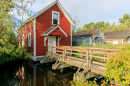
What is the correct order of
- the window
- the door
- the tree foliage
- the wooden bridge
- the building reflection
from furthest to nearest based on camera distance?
the window → the door → the tree foliage → the building reflection → the wooden bridge

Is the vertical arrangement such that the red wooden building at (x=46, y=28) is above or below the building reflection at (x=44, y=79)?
above

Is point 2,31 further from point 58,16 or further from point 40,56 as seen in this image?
point 58,16

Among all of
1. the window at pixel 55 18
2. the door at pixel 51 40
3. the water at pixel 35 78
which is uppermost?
the window at pixel 55 18

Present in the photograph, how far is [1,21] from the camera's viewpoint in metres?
9.01

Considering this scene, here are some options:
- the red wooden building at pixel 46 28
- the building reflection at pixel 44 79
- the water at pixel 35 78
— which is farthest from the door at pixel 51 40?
the building reflection at pixel 44 79

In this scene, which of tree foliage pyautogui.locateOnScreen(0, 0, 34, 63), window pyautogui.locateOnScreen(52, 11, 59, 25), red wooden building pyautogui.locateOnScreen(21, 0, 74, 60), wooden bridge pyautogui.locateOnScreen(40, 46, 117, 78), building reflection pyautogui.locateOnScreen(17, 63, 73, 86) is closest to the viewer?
wooden bridge pyautogui.locateOnScreen(40, 46, 117, 78)

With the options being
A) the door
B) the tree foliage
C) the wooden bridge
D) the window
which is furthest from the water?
the window

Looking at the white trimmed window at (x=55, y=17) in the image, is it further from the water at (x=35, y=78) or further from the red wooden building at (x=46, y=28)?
the water at (x=35, y=78)

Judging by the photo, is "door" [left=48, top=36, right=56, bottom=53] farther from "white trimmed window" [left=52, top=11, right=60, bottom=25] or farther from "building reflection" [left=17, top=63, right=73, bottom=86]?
"building reflection" [left=17, top=63, right=73, bottom=86]

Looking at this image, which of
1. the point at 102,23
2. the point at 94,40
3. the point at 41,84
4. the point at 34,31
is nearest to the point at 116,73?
the point at 41,84

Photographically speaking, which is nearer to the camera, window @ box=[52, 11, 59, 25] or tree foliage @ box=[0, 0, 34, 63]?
tree foliage @ box=[0, 0, 34, 63]

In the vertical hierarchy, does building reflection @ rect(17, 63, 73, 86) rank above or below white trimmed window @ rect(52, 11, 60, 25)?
below

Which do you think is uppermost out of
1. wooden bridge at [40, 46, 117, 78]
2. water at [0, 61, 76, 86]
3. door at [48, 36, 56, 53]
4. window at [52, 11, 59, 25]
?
window at [52, 11, 59, 25]

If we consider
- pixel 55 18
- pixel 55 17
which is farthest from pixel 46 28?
pixel 55 17
